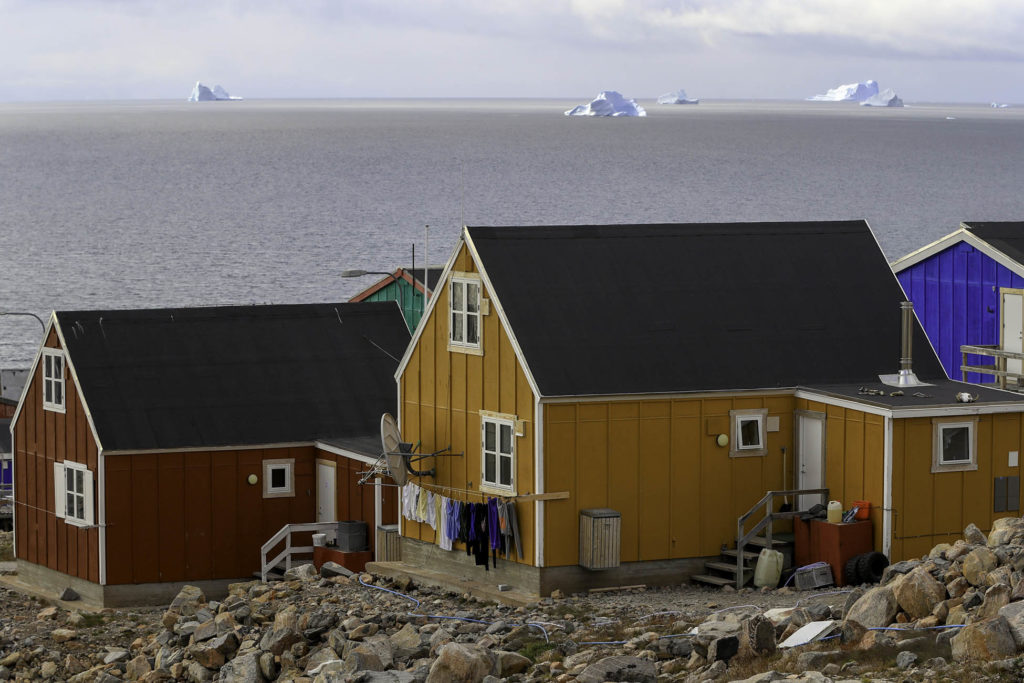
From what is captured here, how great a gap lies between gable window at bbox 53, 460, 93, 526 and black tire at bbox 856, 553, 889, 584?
51.7ft

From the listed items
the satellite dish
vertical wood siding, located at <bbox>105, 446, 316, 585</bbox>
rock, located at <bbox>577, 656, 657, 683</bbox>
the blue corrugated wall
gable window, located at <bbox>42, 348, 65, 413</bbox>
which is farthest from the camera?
gable window, located at <bbox>42, 348, 65, 413</bbox>

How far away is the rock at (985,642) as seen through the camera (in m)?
20.8

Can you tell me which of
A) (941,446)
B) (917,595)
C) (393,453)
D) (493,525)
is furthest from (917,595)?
(393,453)

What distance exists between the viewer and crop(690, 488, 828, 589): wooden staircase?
3066cm

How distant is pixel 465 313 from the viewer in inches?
1265

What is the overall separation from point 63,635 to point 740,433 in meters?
12.6

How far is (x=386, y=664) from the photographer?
2506 centimetres

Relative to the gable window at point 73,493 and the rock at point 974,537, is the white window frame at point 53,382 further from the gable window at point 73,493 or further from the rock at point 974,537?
the rock at point 974,537

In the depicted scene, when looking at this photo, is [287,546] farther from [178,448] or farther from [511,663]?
[511,663]

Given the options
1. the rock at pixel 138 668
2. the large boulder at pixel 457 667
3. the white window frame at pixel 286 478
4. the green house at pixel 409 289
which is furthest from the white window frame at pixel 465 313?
the green house at pixel 409 289

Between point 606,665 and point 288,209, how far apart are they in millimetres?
156158

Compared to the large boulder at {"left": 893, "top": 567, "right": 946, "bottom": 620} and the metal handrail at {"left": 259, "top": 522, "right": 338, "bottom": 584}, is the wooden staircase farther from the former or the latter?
the metal handrail at {"left": 259, "top": 522, "right": 338, "bottom": 584}

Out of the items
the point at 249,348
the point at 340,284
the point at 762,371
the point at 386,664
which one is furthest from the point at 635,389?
the point at 340,284

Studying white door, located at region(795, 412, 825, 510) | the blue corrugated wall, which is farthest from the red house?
the blue corrugated wall
